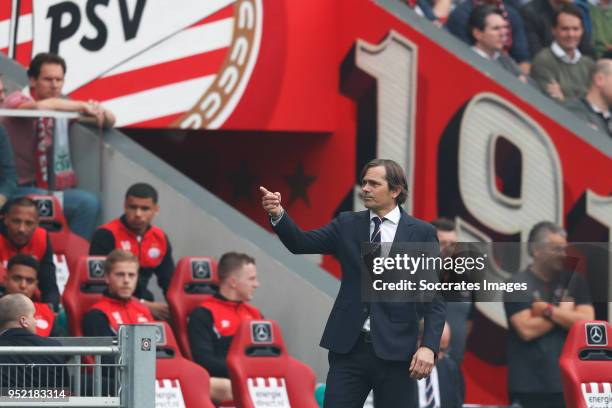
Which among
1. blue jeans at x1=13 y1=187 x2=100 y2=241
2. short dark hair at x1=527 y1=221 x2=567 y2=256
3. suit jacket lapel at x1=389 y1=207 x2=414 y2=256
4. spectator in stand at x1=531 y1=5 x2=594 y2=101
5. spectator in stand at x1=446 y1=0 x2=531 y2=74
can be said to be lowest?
suit jacket lapel at x1=389 y1=207 x2=414 y2=256

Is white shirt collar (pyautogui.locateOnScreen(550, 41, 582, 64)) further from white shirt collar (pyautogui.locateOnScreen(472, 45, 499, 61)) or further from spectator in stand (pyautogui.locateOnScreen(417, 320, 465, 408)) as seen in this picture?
spectator in stand (pyautogui.locateOnScreen(417, 320, 465, 408))

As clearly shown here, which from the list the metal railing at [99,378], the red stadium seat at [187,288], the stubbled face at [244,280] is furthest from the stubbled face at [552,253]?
the metal railing at [99,378]

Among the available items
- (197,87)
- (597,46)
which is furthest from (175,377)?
(597,46)

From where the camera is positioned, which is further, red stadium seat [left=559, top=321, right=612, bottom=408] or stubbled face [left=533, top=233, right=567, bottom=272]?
stubbled face [left=533, top=233, right=567, bottom=272]

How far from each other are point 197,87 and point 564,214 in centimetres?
369

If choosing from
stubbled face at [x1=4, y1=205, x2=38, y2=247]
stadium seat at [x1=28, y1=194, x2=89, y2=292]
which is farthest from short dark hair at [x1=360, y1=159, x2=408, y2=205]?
stadium seat at [x1=28, y1=194, x2=89, y2=292]

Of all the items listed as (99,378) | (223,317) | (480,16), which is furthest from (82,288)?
(480,16)

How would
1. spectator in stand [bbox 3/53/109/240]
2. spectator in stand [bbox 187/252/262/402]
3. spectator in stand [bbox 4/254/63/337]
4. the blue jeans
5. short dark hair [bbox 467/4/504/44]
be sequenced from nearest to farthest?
spectator in stand [bbox 4/254/63/337]
spectator in stand [bbox 187/252/262/402]
spectator in stand [bbox 3/53/109/240]
the blue jeans
short dark hair [bbox 467/4/504/44]

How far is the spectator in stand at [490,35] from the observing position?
15.3 metres

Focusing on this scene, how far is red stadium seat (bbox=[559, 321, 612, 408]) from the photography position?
10617 millimetres

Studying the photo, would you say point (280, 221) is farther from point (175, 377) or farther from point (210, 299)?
point (210, 299)

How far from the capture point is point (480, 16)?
15367 mm

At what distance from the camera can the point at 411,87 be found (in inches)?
619

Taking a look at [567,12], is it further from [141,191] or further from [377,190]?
[377,190]
